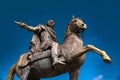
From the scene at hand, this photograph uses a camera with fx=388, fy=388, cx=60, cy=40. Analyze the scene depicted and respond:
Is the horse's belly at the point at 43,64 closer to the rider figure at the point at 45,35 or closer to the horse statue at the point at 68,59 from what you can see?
the horse statue at the point at 68,59

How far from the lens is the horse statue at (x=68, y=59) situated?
990 cm

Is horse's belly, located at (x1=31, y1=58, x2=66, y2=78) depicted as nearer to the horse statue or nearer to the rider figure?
the horse statue

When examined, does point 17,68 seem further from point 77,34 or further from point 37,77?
point 77,34

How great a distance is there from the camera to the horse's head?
33.6 ft

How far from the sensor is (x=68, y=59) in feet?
32.5

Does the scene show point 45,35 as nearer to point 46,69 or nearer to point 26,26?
point 26,26

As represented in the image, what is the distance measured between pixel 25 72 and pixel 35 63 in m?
0.36

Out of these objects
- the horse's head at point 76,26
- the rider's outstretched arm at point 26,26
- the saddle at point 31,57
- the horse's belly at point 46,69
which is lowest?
the horse's belly at point 46,69

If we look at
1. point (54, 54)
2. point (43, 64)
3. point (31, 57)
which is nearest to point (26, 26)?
point (31, 57)

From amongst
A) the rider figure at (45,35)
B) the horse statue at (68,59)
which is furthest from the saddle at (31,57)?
the rider figure at (45,35)

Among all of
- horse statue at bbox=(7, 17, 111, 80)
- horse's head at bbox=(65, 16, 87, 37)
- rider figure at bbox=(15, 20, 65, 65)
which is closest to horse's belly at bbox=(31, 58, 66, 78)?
horse statue at bbox=(7, 17, 111, 80)

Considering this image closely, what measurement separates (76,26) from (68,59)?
97 centimetres

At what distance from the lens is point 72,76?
403 inches

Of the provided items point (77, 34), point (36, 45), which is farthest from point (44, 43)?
point (77, 34)
